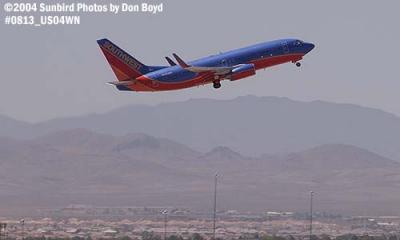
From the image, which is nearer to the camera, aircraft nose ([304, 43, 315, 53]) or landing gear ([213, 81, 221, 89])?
landing gear ([213, 81, 221, 89])

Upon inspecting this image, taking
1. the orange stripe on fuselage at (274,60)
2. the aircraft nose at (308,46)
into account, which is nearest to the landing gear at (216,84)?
the orange stripe on fuselage at (274,60)

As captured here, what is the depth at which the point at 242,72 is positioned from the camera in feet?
556

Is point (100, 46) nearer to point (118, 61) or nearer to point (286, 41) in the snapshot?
point (118, 61)

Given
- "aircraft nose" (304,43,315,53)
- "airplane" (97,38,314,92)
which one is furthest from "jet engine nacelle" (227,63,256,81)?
"aircraft nose" (304,43,315,53)

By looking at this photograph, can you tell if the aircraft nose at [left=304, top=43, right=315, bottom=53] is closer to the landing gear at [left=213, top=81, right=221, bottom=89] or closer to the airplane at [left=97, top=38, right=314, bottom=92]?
the airplane at [left=97, top=38, right=314, bottom=92]

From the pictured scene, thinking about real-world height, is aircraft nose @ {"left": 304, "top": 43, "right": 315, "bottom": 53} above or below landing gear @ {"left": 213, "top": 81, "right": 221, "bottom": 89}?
above

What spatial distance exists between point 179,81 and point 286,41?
61.6 ft

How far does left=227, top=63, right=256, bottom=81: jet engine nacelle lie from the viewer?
168m

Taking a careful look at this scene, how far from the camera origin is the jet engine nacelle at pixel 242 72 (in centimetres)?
16850

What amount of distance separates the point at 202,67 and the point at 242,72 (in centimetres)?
563

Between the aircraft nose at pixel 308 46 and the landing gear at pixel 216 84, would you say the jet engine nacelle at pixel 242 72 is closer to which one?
the landing gear at pixel 216 84

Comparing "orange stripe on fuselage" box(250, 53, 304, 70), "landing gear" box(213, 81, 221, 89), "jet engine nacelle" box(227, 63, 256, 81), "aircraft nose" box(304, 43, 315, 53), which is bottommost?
"landing gear" box(213, 81, 221, 89)

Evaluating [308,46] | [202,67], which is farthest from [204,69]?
[308,46]

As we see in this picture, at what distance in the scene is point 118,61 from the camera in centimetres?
18025
